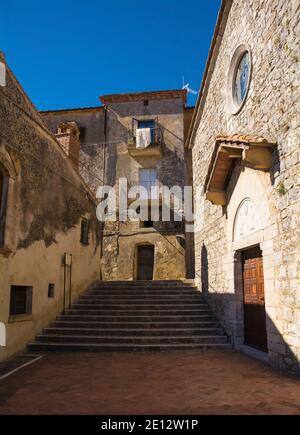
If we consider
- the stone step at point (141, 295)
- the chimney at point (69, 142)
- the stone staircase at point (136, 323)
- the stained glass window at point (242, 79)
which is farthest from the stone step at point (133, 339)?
the chimney at point (69, 142)

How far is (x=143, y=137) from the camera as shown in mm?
18953

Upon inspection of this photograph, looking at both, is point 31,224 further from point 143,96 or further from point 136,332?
point 143,96

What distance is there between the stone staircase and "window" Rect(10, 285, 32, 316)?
0.85 meters

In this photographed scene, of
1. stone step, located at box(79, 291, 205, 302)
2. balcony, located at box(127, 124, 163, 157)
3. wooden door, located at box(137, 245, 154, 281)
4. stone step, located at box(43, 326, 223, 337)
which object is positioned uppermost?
balcony, located at box(127, 124, 163, 157)

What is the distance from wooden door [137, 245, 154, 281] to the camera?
18984 millimetres

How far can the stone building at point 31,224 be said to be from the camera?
272 inches

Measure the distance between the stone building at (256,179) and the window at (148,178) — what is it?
9056 millimetres

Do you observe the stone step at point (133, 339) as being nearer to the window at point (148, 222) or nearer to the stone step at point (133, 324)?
the stone step at point (133, 324)

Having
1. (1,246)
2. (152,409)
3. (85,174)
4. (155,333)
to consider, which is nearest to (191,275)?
(85,174)

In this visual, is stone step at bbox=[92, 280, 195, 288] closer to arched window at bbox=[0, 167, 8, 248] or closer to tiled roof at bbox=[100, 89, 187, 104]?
arched window at bbox=[0, 167, 8, 248]

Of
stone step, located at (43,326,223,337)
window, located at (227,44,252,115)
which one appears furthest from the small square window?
window, located at (227,44,252,115)

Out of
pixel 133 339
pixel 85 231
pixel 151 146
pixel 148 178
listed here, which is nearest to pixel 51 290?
pixel 133 339

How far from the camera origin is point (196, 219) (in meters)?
11.7

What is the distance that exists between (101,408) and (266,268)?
360 centimetres
